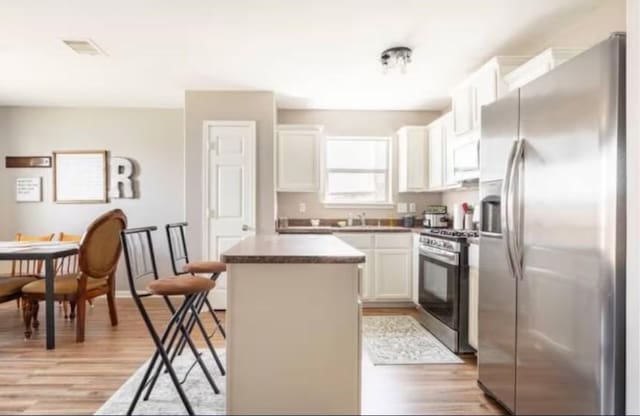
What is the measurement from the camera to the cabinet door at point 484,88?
115 inches

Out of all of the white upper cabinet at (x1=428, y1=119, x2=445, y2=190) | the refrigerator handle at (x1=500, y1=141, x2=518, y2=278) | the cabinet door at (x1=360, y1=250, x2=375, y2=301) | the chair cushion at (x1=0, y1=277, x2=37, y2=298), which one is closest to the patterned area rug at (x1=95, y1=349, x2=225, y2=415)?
the chair cushion at (x1=0, y1=277, x2=37, y2=298)

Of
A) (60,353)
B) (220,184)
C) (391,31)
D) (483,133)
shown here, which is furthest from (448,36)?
(60,353)

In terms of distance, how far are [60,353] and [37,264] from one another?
1.87 meters

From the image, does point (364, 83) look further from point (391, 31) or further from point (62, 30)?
point (62, 30)

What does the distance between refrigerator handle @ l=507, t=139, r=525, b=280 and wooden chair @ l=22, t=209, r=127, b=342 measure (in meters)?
3.29

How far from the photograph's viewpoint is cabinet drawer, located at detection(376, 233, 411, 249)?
431 cm

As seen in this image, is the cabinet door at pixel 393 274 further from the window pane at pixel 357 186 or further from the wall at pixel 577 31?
the wall at pixel 577 31

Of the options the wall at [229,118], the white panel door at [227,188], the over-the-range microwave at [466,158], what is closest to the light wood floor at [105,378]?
the white panel door at [227,188]

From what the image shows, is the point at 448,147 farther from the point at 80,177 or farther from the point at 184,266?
the point at 80,177

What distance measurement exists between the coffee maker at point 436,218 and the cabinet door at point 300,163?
57.0 inches

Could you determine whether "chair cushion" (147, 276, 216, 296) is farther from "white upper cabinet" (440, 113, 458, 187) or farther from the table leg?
"white upper cabinet" (440, 113, 458, 187)

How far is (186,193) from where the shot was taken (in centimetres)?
421

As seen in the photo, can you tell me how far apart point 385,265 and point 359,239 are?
0.43m

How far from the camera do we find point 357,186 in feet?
16.7
